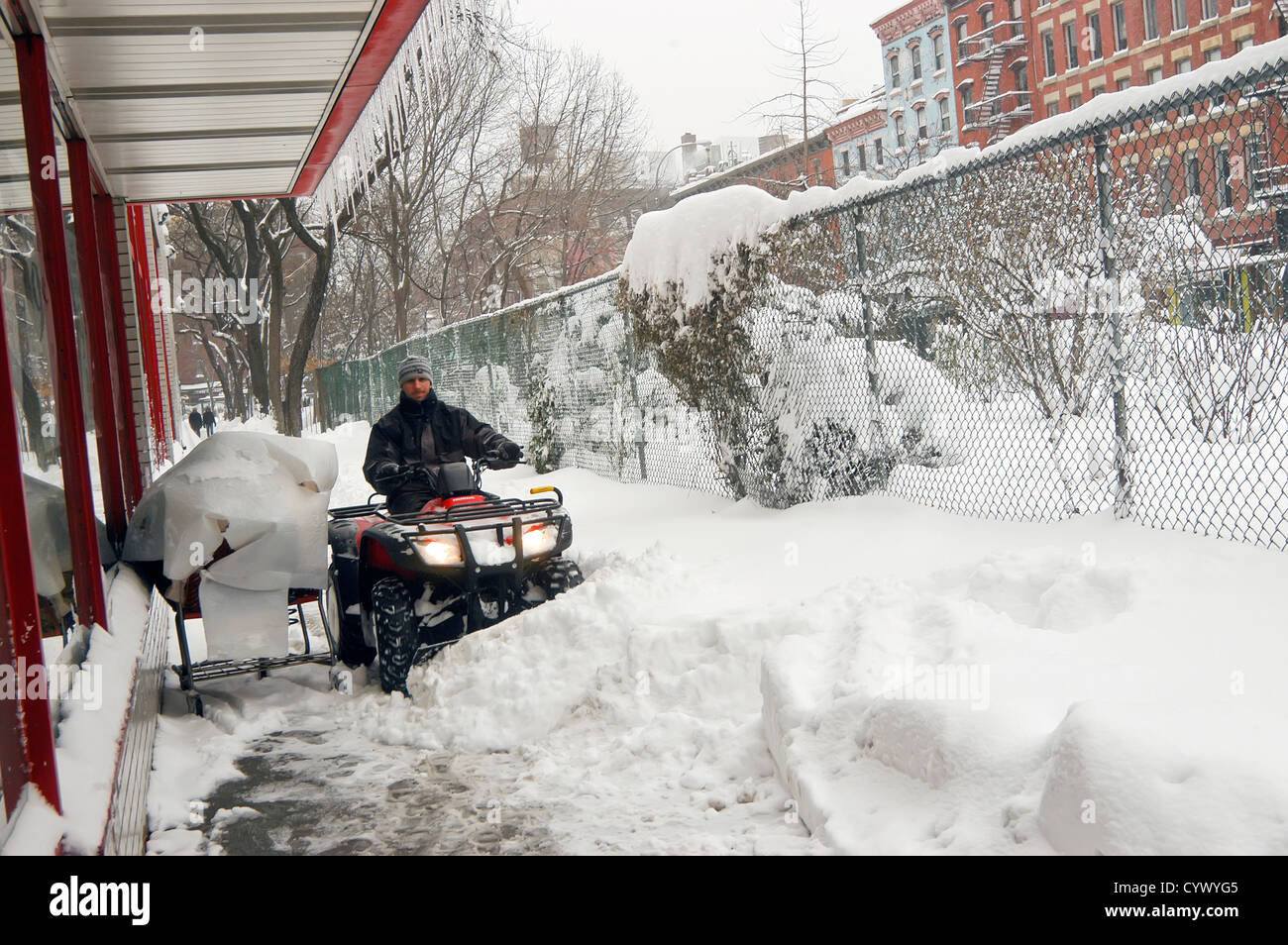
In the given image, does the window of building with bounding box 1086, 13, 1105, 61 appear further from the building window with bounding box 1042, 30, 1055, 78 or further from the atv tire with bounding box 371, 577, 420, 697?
the atv tire with bounding box 371, 577, 420, 697

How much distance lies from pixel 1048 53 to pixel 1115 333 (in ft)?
146

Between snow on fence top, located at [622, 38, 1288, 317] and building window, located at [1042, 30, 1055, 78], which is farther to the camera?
building window, located at [1042, 30, 1055, 78]

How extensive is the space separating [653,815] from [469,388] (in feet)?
47.8

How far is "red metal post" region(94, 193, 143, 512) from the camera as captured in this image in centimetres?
706

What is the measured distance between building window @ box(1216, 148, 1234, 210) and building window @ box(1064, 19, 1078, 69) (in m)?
42.6

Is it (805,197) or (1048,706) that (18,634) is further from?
(805,197)

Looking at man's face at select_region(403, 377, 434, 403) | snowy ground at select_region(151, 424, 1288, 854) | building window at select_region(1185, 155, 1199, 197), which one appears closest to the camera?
snowy ground at select_region(151, 424, 1288, 854)

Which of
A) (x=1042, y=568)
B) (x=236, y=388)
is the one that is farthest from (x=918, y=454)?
(x=236, y=388)

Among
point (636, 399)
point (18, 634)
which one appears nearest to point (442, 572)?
point (18, 634)

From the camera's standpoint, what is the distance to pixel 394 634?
18.9 feet

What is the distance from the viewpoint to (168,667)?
257 inches

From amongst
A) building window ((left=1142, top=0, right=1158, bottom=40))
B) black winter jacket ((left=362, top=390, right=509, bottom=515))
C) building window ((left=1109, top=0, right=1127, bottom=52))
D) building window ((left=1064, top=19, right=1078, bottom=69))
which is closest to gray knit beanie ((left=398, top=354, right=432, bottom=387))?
black winter jacket ((left=362, top=390, right=509, bottom=515))

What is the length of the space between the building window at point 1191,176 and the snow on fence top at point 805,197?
463 millimetres

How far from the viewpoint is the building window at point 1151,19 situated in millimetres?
39125
